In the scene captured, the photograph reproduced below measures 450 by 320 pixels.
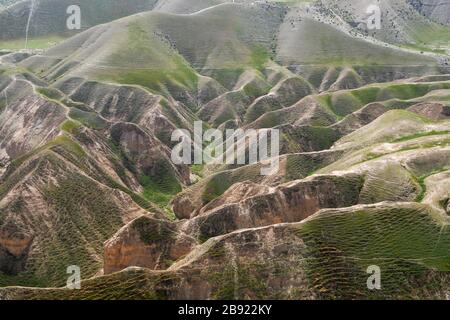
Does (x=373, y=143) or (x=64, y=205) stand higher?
(x=373, y=143)

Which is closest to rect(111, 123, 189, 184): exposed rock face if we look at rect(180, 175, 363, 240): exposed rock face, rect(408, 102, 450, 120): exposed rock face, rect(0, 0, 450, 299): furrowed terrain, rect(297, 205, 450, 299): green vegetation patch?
rect(0, 0, 450, 299): furrowed terrain

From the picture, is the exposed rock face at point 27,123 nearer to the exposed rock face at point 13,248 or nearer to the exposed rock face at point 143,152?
the exposed rock face at point 143,152

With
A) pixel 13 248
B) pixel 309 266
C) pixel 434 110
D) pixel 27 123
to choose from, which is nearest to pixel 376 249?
pixel 309 266

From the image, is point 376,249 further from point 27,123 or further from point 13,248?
point 27,123

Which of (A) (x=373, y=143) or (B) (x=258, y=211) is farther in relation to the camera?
(A) (x=373, y=143)

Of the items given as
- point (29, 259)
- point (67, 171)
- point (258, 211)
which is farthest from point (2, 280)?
point (258, 211)
